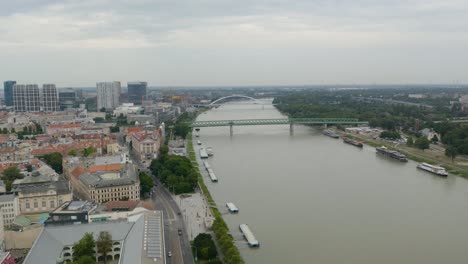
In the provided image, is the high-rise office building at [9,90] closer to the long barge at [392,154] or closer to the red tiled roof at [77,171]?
the red tiled roof at [77,171]

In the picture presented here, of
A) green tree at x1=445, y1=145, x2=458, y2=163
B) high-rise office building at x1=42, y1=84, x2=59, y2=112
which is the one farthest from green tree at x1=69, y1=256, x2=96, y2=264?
high-rise office building at x1=42, y1=84, x2=59, y2=112

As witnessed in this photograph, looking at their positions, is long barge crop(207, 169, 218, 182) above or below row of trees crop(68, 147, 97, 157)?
below

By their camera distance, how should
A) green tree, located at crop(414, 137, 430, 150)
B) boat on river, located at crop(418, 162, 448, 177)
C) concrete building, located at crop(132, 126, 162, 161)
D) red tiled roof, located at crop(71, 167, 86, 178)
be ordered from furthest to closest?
green tree, located at crop(414, 137, 430, 150) → concrete building, located at crop(132, 126, 162, 161) → boat on river, located at crop(418, 162, 448, 177) → red tiled roof, located at crop(71, 167, 86, 178)

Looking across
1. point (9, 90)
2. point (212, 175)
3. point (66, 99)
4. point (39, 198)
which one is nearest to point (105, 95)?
point (66, 99)

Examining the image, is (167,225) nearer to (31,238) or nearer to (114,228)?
(114,228)

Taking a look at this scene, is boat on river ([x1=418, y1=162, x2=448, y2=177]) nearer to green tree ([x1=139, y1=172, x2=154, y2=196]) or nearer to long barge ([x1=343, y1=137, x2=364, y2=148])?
long barge ([x1=343, y1=137, x2=364, y2=148])

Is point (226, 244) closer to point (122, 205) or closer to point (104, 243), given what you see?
point (104, 243)


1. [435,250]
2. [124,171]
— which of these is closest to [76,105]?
[124,171]

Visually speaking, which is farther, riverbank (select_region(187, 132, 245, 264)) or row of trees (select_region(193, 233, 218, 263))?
row of trees (select_region(193, 233, 218, 263))
